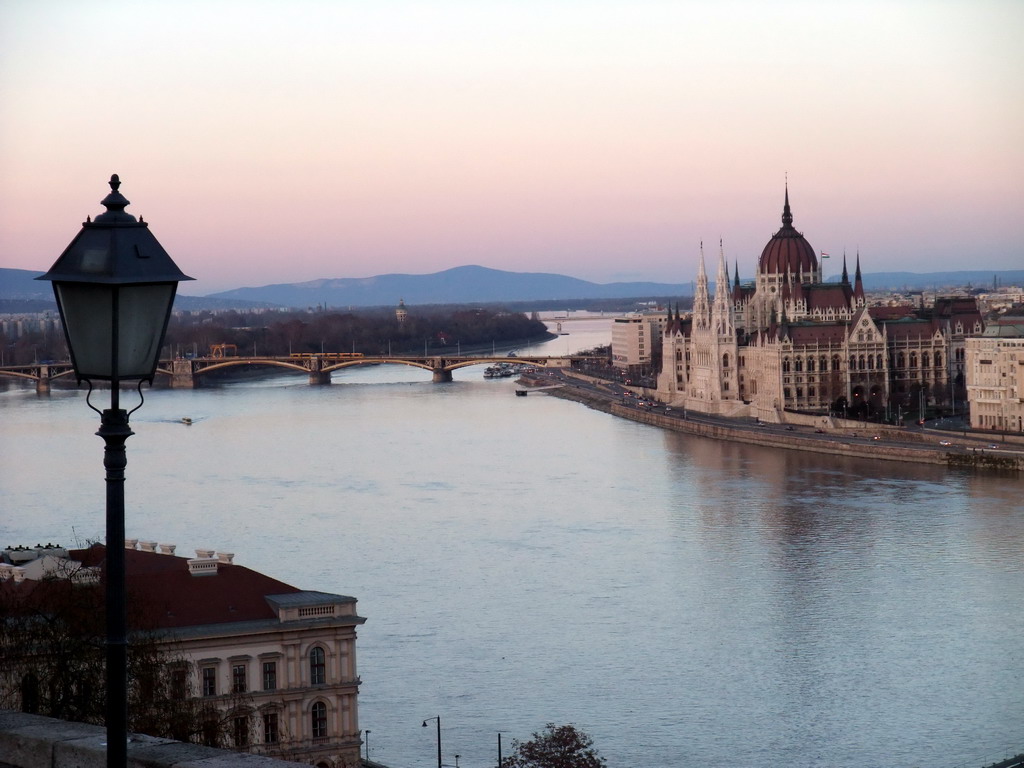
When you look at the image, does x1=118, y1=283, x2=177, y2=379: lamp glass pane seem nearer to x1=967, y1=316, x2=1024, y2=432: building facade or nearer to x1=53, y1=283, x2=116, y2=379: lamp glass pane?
x1=53, y1=283, x2=116, y2=379: lamp glass pane

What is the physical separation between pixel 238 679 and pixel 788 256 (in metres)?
29.9

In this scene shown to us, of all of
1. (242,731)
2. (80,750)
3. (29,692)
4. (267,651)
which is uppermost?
(80,750)

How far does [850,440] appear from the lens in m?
25.1

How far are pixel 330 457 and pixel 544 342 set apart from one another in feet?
164

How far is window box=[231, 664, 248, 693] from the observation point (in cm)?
749

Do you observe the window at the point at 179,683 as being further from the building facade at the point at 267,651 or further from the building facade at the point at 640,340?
the building facade at the point at 640,340

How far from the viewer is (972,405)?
26203mm

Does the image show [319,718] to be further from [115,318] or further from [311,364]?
[311,364]

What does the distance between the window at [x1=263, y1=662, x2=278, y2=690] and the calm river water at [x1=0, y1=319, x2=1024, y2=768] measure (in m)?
1.00

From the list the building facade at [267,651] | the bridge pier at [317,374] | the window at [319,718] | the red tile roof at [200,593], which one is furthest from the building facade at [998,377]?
the bridge pier at [317,374]

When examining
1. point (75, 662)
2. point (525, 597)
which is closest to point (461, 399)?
point (525, 597)

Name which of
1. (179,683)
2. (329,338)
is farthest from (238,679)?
(329,338)

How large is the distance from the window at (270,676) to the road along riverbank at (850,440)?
605 inches

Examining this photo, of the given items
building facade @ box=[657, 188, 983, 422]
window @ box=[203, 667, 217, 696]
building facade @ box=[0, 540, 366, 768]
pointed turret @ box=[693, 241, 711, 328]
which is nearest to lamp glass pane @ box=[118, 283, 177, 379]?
building facade @ box=[0, 540, 366, 768]
